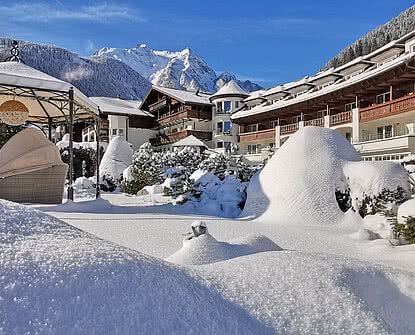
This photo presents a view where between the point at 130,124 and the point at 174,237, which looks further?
the point at 130,124

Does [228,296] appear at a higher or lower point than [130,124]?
lower

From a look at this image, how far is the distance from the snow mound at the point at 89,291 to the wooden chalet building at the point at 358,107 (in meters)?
20.8

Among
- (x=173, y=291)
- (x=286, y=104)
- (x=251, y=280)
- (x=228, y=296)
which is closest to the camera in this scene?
(x=173, y=291)

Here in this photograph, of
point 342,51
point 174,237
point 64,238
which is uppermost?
point 342,51

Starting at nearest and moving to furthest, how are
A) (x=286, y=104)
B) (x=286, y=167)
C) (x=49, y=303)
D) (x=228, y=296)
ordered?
(x=49, y=303) < (x=228, y=296) < (x=286, y=167) < (x=286, y=104)

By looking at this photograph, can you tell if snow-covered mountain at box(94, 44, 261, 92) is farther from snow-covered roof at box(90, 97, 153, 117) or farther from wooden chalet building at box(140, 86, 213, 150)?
wooden chalet building at box(140, 86, 213, 150)

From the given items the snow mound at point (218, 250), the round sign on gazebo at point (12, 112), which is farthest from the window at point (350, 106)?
the snow mound at point (218, 250)

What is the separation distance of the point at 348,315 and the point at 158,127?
44.0 m

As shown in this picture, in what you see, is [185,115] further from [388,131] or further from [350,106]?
[388,131]

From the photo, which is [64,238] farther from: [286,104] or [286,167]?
[286,104]

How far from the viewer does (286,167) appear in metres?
8.82

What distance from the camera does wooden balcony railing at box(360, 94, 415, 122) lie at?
20.6m

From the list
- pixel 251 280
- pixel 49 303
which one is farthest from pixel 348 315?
pixel 49 303

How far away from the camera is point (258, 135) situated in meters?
34.2
